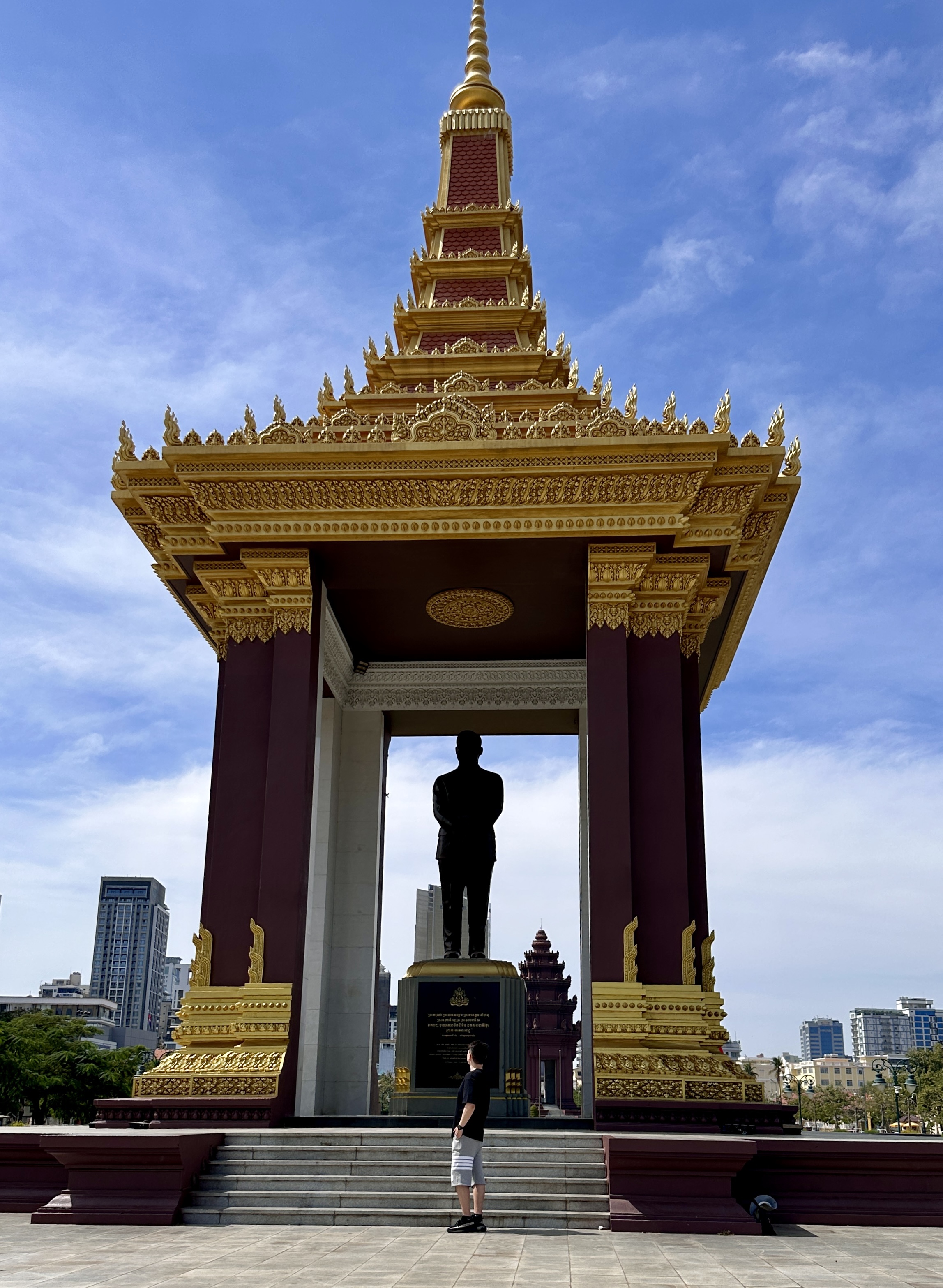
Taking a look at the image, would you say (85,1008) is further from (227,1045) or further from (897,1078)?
(227,1045)

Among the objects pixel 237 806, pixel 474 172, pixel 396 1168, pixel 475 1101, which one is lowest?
pixel 396 1168

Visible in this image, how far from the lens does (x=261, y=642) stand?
49.1ft

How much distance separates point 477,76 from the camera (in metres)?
22.9

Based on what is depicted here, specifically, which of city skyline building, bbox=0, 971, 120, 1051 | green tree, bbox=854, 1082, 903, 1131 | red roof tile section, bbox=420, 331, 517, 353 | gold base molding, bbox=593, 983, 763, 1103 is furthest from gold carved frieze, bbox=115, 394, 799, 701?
city skyline building, bbox=0, 971, 120, 1051

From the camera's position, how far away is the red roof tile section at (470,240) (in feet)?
66.5

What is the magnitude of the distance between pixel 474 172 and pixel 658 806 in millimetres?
12799

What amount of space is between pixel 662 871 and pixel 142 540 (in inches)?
309

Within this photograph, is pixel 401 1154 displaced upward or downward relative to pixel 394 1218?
upward

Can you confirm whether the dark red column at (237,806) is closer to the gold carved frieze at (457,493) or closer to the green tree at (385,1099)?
the gold carved frieze at (457,493)

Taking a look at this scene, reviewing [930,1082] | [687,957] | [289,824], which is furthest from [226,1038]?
[930,1082]

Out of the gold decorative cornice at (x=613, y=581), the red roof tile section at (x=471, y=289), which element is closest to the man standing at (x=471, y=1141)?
the gold decorative cornice at (x=613, y=581)

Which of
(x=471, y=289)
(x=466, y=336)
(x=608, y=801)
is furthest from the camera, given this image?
(x=471, y=289)

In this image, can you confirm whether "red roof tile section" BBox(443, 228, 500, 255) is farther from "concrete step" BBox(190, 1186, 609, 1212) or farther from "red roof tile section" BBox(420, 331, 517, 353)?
"concrete step" BBox(190, 1186, 609, 1212)

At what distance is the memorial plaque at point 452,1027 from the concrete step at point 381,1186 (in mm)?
4172
